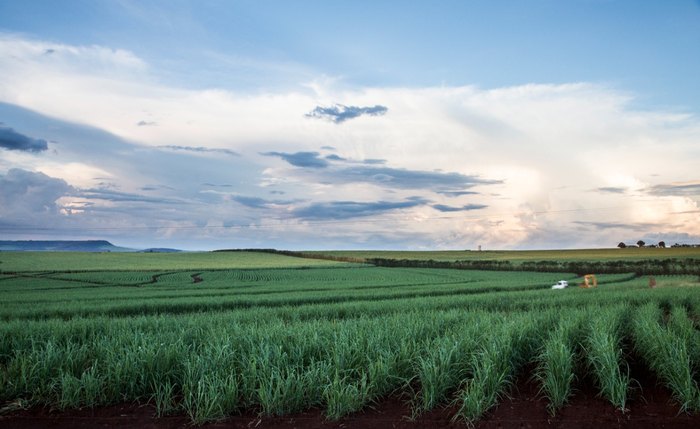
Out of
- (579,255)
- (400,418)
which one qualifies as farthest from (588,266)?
(400,418)

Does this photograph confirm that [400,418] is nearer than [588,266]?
Yes

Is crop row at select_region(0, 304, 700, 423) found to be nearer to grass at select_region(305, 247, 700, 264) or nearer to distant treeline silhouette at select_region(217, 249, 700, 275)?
distant treeline silhouette at select_region(217, 249, 700, 275)

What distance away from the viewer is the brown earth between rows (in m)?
6.84

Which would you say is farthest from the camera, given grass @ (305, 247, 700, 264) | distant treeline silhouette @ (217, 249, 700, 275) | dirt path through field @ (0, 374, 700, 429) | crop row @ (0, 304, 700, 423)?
grass @ (305, 247, 700, 264)

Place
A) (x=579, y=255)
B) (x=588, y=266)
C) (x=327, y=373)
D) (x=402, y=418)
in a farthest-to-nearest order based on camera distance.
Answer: (x=579, y=255) < (x=588, y=266) < (x=327, y=373) < (x=402, y=418)

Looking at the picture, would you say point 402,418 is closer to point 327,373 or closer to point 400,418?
point 400,418

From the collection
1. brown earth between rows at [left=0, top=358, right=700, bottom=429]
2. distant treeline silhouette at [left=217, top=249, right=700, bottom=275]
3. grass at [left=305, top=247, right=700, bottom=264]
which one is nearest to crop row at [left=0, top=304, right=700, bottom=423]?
brown earth between rows at [left=0, top=358, right=700, bottom=429]

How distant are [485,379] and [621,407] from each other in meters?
2.08

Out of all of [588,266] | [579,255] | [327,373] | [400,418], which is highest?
[579,255]

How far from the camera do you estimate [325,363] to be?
7977mm

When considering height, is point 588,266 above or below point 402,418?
below

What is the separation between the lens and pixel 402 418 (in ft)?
22.7

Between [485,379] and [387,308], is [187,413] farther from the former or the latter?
[387,308]

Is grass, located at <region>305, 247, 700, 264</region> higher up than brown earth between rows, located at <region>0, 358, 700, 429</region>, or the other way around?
grass, located at <region>305, 247, 700, 264</region>
